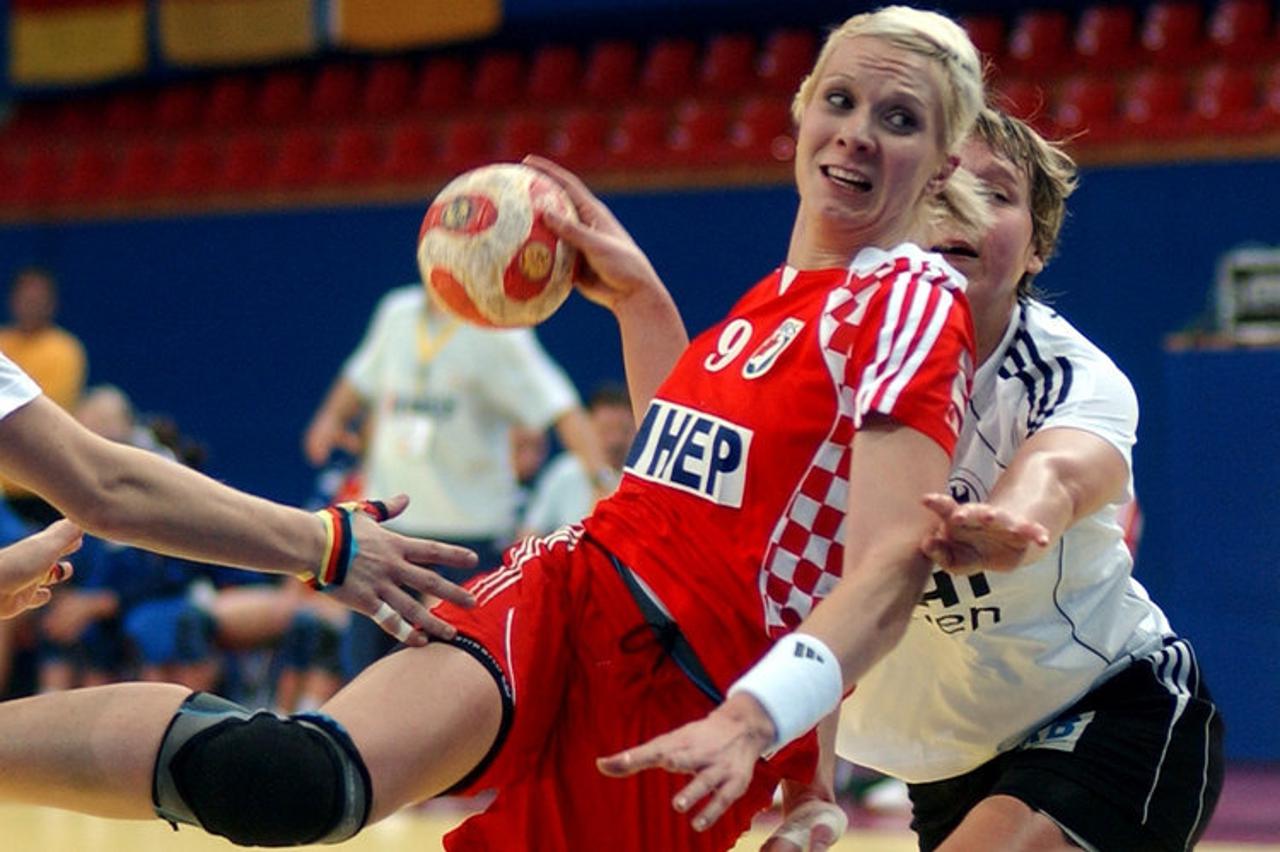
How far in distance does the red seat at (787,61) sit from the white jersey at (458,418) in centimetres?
335

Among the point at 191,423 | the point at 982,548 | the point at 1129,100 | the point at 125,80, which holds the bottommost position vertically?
the point at 191,423

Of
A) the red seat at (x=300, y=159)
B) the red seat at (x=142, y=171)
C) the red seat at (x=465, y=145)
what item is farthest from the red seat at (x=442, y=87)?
the red seat at (x=142, y=171)

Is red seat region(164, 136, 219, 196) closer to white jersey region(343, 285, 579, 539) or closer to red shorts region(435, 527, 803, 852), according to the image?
white jersey region(343, 285, 579, 539)

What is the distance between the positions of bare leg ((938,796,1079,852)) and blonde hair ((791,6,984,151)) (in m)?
0.98

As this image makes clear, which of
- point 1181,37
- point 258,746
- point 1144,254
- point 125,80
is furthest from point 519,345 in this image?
point 125,80

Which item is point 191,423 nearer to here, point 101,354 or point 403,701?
point 101,354

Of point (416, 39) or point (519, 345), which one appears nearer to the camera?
point (519, 345)

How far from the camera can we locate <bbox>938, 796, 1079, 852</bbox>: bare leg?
9.56 feet

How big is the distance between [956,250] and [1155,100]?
6170mm

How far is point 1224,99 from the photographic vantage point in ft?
28.8

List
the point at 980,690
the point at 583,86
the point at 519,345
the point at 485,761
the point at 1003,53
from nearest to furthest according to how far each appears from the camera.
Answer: the point at 485,761 < the point at 980,690 < the point at 519,345 < the point at 1003,53 < the point at 583,86

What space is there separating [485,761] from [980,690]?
0.84m

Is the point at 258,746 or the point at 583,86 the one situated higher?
the point at 258,746

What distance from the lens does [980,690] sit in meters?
3.09
